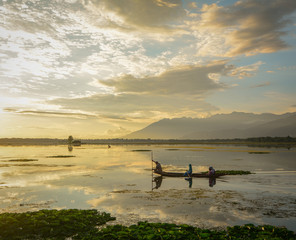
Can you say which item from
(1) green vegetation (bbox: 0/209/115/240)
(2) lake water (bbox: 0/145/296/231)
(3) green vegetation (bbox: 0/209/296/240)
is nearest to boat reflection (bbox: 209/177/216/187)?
(2) lake water (bbox: 0/145/296/231)

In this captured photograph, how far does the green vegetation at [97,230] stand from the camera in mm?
14203

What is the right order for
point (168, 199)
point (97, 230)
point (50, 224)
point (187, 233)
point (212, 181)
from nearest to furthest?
1. point (187, 233)
2. point (97, 230)
3. point (50, 224)
4. point (168, 199)
5. point (212, 181)

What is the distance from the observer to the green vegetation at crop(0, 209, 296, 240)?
559 inches

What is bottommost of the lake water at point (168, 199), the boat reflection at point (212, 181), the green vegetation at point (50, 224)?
the boat reflection at point (212, 181)

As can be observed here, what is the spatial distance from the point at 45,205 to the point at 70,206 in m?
2.42

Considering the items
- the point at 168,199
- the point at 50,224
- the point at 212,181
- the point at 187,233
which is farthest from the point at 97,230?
the point at 212,181

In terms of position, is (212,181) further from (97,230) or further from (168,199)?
(97,230)

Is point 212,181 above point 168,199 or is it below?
below

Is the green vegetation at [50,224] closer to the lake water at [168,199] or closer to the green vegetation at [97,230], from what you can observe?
the green vegetation at [97,230]

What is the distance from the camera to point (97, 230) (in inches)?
626

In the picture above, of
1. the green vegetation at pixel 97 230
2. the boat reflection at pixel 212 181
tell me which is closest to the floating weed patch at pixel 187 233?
the green vegetation at pixel 97 230

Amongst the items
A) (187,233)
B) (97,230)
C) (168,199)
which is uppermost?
(187,233)

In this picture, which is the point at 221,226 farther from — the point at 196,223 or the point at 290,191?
the point at 290,191

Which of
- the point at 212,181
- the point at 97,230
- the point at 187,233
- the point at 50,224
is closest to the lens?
the point at 187,233
